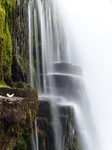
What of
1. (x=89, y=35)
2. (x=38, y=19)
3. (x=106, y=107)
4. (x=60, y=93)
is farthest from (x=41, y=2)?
(x=89, y=35)

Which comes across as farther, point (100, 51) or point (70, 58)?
point (100, 51)

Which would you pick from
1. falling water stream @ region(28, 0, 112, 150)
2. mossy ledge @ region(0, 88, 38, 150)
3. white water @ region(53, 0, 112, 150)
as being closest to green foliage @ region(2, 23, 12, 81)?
mossy ledge @ region(0, 88, 38, 150)

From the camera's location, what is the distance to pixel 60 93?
10375 mm

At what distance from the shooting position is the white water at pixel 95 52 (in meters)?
14.9

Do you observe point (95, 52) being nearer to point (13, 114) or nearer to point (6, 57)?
point (6, 57)

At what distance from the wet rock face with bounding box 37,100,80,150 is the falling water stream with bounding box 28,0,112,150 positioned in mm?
212

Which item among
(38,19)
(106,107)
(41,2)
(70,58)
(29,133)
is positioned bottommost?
(106,107)

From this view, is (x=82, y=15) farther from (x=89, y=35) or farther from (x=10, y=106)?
(x=10, y=106)

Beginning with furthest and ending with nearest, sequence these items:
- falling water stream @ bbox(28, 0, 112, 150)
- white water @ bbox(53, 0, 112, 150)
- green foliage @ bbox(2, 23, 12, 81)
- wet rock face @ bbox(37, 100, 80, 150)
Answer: white water @ bbox(53, 0, 112, 150) < falling water stream @ bbox(28, 0, 112, 150) < wet rock face @ bbox(37, 100, 80, 150) < green foliage @ bbox(2, 23, 12, 81)

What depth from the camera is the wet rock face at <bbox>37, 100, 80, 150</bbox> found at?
7.27 meters

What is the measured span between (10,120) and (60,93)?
636 cm

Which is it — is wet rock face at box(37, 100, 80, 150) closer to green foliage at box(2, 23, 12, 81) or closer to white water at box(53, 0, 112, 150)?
green foliage at box(2, 23, 12, 81)

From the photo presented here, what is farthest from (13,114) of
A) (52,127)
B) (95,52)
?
(95,52)

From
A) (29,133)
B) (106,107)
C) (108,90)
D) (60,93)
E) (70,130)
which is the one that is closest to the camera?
(29,133)
